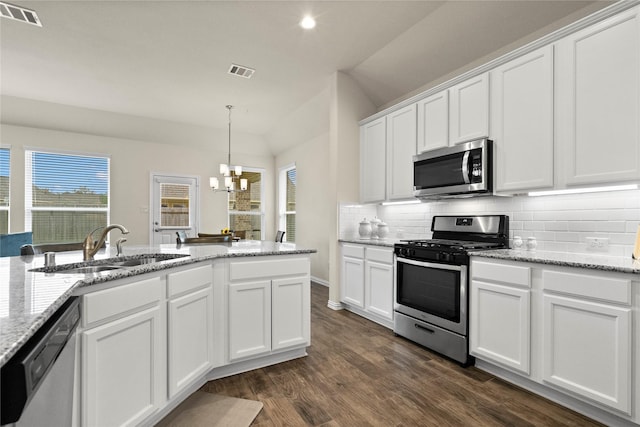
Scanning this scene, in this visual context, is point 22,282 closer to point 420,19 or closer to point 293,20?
point 293,20

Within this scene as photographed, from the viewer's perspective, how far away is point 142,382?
5.31ft

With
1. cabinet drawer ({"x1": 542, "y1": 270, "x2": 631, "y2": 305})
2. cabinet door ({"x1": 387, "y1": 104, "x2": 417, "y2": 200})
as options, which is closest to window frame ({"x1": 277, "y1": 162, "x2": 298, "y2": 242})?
cabinet door ({"x1": 387, "y1": 104, "x2": 417, "y2": 200})

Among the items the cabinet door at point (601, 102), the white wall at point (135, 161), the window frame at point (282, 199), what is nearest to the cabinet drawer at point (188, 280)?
the cabinet door at point (601, 102)

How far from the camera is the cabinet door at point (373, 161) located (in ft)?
13.0

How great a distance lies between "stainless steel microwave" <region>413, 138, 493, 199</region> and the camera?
2.78 meters

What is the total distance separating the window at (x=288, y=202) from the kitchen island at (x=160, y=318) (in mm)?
4376

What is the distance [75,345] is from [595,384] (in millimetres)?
2695

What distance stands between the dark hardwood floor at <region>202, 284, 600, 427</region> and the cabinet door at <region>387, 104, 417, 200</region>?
1.76 m

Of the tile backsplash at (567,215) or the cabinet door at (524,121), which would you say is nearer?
the tile backsplash at (567,215)

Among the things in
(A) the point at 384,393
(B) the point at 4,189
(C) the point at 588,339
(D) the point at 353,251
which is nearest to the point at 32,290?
(A) the point at 384,393

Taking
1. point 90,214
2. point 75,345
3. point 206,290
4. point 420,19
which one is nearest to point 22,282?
point 75,345

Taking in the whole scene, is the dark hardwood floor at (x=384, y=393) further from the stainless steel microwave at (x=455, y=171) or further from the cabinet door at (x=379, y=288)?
the stainless steel microwave at (x=455, y=171)

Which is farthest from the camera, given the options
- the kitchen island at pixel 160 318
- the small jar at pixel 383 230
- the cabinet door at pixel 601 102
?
the small jar at pixel 383 230

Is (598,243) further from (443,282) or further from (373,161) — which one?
(373,161)
